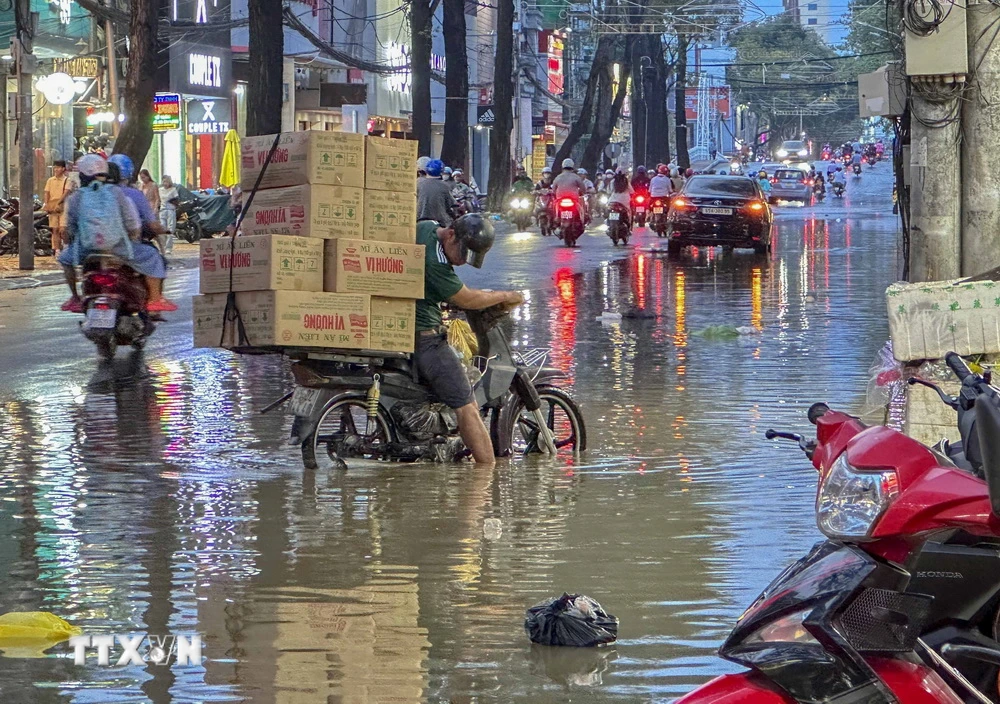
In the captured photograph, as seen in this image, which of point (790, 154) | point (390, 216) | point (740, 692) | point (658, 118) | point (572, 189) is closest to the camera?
point (740, 692)

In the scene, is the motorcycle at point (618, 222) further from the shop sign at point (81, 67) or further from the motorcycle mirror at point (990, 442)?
the motorcycle mirror at point (990, 442)

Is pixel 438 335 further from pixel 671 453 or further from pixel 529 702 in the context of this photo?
pixel 529 702

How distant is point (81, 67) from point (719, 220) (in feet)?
47.4

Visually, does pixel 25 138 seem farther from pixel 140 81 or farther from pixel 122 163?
pixel 122 163

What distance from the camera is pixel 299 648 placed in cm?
567

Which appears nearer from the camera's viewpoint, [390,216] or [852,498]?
[852,498]

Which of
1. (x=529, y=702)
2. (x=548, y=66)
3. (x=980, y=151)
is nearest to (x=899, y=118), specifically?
(x=980, y=151)

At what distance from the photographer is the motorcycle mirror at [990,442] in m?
3.12

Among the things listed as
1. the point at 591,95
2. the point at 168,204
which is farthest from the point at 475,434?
the point at 591,95

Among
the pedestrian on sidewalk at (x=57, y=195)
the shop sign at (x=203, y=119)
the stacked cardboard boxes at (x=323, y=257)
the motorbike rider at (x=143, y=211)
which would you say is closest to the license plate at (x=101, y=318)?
the motorbike rider at (x=143, y=211)

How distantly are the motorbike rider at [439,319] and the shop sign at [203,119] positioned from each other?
32874 mm

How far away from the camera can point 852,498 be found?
10.8 ft

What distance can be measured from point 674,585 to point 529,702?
1.59 metres

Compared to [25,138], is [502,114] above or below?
above
